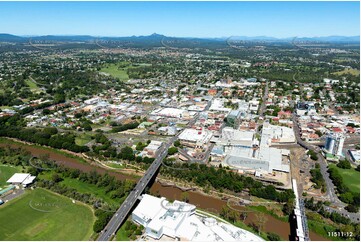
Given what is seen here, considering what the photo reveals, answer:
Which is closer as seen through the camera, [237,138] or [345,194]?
[345,194]

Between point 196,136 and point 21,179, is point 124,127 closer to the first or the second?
point 196,136

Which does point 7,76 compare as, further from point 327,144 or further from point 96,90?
point 327,144

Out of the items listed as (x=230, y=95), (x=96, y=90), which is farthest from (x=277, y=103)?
(x=96, y=90)

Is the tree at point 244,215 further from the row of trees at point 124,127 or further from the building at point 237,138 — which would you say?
the row of trees at point 124,127

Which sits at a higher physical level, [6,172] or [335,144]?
[335,144]

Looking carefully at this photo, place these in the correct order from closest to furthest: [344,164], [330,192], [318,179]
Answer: [330,192], [318,179], [344,164]

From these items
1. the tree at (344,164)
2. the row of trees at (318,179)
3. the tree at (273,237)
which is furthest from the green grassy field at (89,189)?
the tree at (344,164)

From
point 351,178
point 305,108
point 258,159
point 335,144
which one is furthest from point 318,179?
point 305,108
